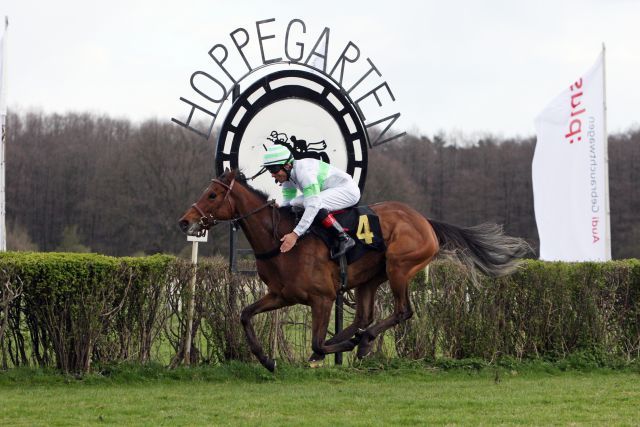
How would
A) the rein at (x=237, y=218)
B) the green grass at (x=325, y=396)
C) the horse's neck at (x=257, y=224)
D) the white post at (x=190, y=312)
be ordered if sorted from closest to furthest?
the green grass at (x=325, y=396) → the rein at (x=237, y=218) → the horse's neck at (x=257, y=224) → the white post at (x=190, y=312)

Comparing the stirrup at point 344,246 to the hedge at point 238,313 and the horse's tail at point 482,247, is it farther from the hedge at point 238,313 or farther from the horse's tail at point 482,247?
the hedge at point 238,313

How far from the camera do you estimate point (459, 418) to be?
6.69m

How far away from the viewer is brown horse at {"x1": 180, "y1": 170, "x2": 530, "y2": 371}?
7836 millimetres

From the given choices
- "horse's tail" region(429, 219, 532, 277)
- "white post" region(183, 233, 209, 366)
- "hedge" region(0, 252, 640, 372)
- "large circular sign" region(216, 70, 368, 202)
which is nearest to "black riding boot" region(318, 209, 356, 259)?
"horse's tail" region(429, 219, 532, 277)

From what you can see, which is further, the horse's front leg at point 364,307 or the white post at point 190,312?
the white post at point 190,312

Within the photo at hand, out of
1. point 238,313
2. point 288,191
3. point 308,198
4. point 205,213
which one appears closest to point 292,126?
point 288,191

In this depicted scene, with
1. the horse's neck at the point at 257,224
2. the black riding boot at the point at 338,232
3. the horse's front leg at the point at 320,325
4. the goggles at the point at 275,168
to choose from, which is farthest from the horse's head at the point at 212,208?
the horse's front leg at the point at 320,325

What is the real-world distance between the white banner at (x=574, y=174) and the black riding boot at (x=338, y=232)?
818 cm

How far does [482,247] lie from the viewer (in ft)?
29.1

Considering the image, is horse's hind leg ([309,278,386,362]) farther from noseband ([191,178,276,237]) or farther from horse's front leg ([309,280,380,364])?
noseband ([191,178,276,237])

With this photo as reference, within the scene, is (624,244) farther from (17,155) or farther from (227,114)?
(227,114)

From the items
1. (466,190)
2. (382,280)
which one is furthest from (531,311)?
(466,190)

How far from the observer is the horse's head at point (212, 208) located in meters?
7.65

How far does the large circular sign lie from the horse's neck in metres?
1.84
